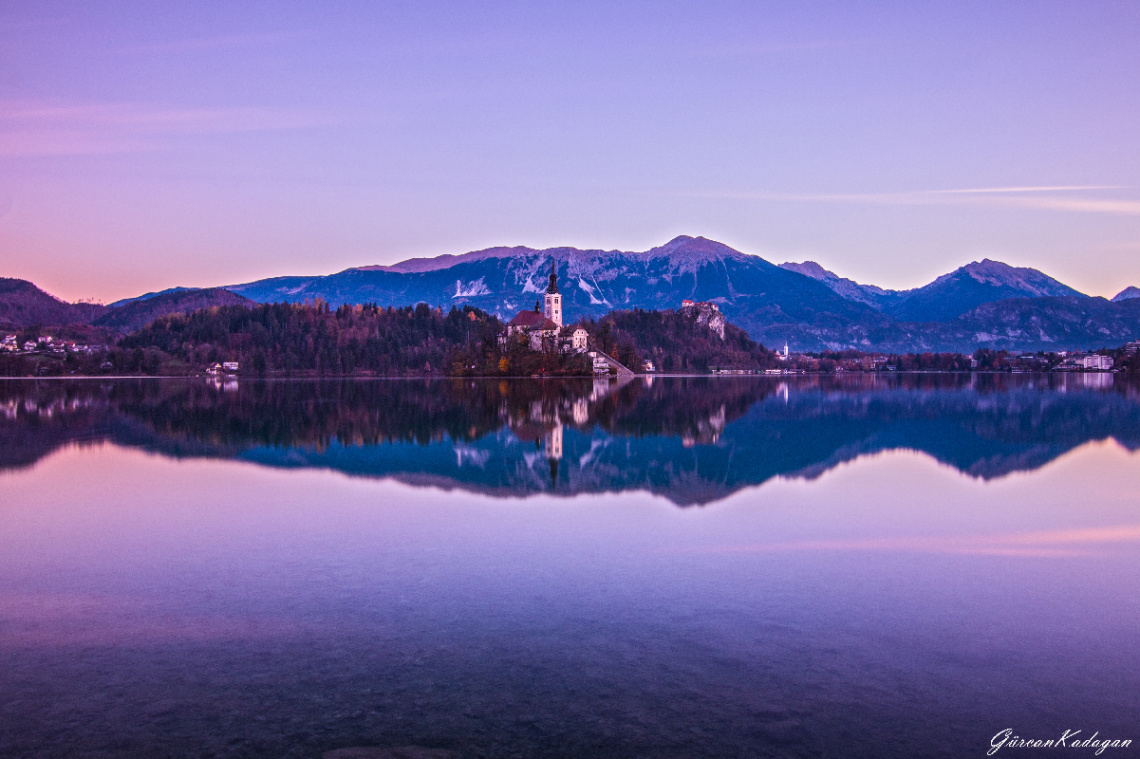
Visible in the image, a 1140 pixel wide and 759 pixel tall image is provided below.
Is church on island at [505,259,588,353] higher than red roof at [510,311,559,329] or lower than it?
lower

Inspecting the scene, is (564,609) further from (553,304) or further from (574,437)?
(553,304)

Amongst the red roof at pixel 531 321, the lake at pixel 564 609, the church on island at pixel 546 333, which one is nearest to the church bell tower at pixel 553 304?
the church on island at pixel 546 333

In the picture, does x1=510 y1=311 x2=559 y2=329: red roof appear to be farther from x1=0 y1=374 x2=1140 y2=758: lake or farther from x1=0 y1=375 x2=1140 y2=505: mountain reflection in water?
x1=0 y1=374 x2=1140 y2=758: lake

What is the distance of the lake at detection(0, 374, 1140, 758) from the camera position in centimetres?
812

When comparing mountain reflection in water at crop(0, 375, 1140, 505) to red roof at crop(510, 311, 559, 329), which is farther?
red roof at crop(510, 311, 559, 329)

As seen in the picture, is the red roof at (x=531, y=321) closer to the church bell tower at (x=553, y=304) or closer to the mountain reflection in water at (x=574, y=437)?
the church bell tower at (x=553, y=304)

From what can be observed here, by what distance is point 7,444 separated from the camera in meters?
34.2

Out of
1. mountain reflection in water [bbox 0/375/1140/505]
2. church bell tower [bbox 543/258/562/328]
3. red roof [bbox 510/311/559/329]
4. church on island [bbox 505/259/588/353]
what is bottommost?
mountain reflection in water [bbox 0/375/1140/505]

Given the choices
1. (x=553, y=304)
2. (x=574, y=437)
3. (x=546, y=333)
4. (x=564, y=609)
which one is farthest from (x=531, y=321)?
(x=564, y=609)

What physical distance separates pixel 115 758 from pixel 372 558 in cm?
784

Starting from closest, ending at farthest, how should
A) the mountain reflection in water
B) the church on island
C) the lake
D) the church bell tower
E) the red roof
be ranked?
the lake
the mountain reflection in water
the church on island
the red roof
the church bell tower

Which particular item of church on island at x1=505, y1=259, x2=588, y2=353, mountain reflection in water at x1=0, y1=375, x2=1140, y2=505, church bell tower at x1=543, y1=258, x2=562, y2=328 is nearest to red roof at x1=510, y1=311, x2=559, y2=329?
church on island at x1=505, y1=259, x2=588, y2=353

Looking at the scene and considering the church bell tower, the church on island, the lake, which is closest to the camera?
the lake

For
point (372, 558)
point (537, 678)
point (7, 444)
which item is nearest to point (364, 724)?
point (537, 678)
